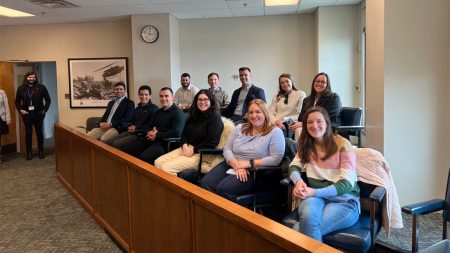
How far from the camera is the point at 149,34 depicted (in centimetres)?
725

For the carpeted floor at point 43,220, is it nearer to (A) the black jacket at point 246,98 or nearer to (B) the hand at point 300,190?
(B) the hand at point 300,190

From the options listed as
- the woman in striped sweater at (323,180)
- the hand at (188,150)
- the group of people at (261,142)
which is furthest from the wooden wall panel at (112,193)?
the woman in striped sweater at (323,180)

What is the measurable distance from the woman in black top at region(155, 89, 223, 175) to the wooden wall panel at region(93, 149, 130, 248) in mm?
564

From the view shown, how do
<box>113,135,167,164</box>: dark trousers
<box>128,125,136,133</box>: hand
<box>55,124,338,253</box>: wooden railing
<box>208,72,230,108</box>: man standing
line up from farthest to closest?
<box>208,72,230,108</box>: man standing < <box>128,125,136,133</box>: hand < <box>113,135,167,164</box>: dark trousers < <box>55,124,338,253</box>: wooden railing

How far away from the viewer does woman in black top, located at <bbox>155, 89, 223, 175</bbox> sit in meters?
3.67

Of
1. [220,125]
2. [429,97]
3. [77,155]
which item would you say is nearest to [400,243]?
[429,97]

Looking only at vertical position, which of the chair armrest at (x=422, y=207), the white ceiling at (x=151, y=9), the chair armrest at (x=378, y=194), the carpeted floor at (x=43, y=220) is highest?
the white ceiling at (x=151, y=9)

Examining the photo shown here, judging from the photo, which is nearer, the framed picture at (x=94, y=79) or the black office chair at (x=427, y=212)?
the black office chair at (x=427, y=212)

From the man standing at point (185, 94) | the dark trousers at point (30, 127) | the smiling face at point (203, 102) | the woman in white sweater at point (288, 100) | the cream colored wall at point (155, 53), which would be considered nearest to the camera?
the smiling face at point (203, 102)

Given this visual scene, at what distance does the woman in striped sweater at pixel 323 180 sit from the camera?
2.27 m

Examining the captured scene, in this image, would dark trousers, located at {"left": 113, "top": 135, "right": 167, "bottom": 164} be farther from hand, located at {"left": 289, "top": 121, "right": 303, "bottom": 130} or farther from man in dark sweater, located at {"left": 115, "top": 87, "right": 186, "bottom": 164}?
hand, located at {"left": 289, "top": 121, "right": 303, "bottom": 130}

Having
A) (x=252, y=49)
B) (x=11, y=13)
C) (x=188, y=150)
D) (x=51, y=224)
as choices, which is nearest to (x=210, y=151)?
(x=188, y=150)

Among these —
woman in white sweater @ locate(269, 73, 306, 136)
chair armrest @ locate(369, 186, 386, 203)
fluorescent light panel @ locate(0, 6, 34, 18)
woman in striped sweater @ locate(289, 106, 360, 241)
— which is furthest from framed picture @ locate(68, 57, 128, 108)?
chair armrest @ locate(369, 186, 386, 203)

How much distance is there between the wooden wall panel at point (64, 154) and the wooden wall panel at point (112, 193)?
1.16 m
